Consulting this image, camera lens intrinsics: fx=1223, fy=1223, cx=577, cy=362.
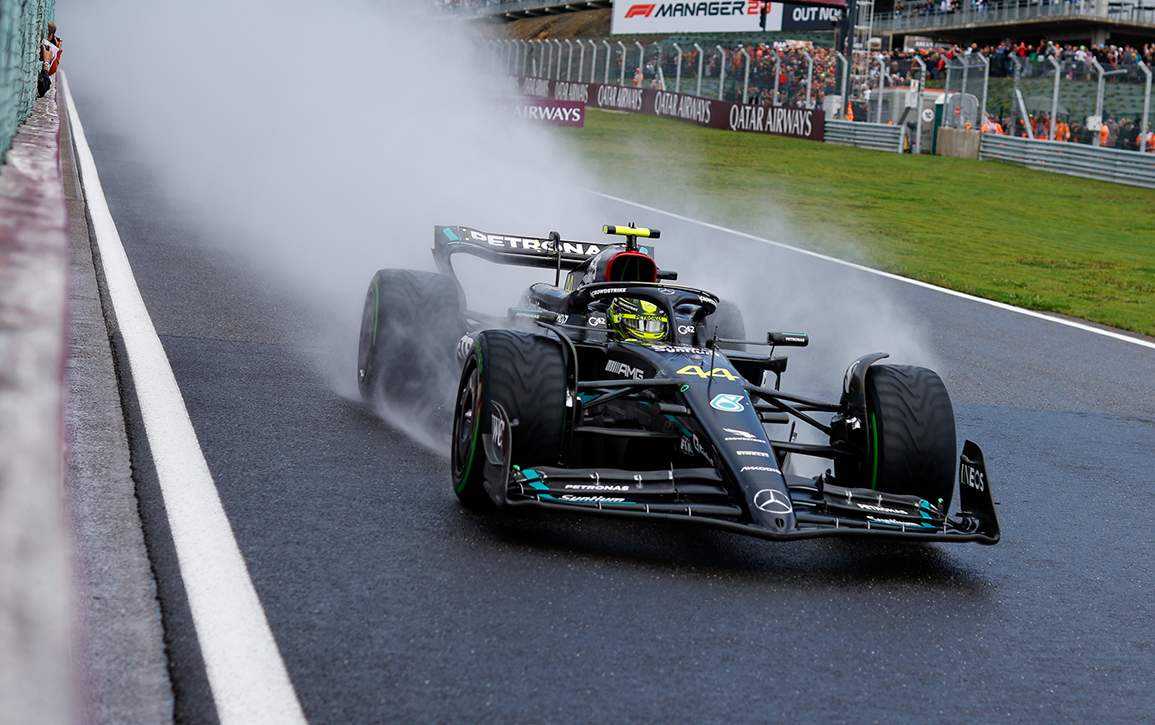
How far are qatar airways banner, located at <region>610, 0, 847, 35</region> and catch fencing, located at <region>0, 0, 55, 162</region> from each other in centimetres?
4496

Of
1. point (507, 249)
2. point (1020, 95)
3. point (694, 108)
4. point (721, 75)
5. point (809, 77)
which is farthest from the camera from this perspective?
point (721, 75)

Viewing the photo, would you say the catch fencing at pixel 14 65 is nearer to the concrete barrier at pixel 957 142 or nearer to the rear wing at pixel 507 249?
the rear wing at pixel 507 249

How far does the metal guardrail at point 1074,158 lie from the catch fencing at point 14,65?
23964 mm

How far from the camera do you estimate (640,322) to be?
19.0 feet

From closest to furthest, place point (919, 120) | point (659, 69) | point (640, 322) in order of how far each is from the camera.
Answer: point (640, 322)
point (919, 120)
point (659, 69)

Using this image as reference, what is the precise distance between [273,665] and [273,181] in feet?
45.7

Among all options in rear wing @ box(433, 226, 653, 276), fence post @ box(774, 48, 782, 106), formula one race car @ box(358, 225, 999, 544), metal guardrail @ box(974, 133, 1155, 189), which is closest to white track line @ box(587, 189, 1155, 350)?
rear wing @ box(433, 226, 653, 276)

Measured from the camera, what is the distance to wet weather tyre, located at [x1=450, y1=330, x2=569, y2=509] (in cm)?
462

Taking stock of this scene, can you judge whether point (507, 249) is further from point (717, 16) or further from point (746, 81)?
point (717, 16)

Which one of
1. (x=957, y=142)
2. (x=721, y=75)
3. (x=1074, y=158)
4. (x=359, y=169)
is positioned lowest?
(x=359, y=169)

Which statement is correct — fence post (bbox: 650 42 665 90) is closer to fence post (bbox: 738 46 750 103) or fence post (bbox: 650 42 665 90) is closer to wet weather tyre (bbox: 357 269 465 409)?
fence post (bbox: 738 46 750 103)

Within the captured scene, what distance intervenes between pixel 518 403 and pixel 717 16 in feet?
195

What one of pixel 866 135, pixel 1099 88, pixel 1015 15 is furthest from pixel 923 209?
pixel 1015 15

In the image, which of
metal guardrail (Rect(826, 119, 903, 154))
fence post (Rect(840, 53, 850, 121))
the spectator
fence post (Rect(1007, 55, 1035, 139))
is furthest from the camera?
fence post (Rect(840, 53, 850, 121))
